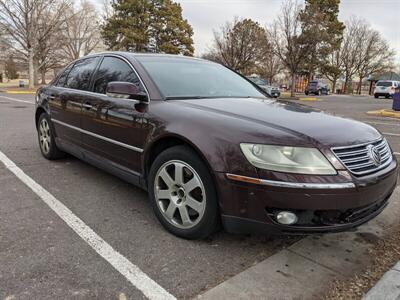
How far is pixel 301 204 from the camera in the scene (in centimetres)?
223

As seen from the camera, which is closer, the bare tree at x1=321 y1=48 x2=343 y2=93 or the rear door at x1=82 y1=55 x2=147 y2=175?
the rear door at x1=82 y1=55 x2=147 y2=175

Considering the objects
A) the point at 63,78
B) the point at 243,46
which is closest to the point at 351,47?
the point at 243,46

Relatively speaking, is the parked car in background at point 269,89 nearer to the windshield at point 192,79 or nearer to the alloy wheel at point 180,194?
the windshield at point 192,79

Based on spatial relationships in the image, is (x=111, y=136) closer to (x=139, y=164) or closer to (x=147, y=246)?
(x=139, y=164)

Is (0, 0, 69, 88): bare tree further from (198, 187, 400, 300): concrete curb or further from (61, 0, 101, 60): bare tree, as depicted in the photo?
(198, 187, 400, 300): concrete curb

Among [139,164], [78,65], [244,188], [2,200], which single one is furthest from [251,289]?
[78,65]

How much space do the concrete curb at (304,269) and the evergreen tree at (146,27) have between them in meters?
33.0

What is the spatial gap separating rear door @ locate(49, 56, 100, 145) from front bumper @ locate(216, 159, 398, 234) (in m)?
2.38

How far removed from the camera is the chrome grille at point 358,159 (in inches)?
91.4

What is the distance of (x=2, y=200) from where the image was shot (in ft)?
11.6

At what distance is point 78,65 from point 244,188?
3.24m

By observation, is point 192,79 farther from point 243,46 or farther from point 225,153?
point 243,46

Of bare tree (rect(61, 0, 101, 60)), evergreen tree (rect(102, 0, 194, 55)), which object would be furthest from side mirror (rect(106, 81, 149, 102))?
bare tree (rect(61, 0, 101, 60))

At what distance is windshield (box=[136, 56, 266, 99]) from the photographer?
3.31 meters
